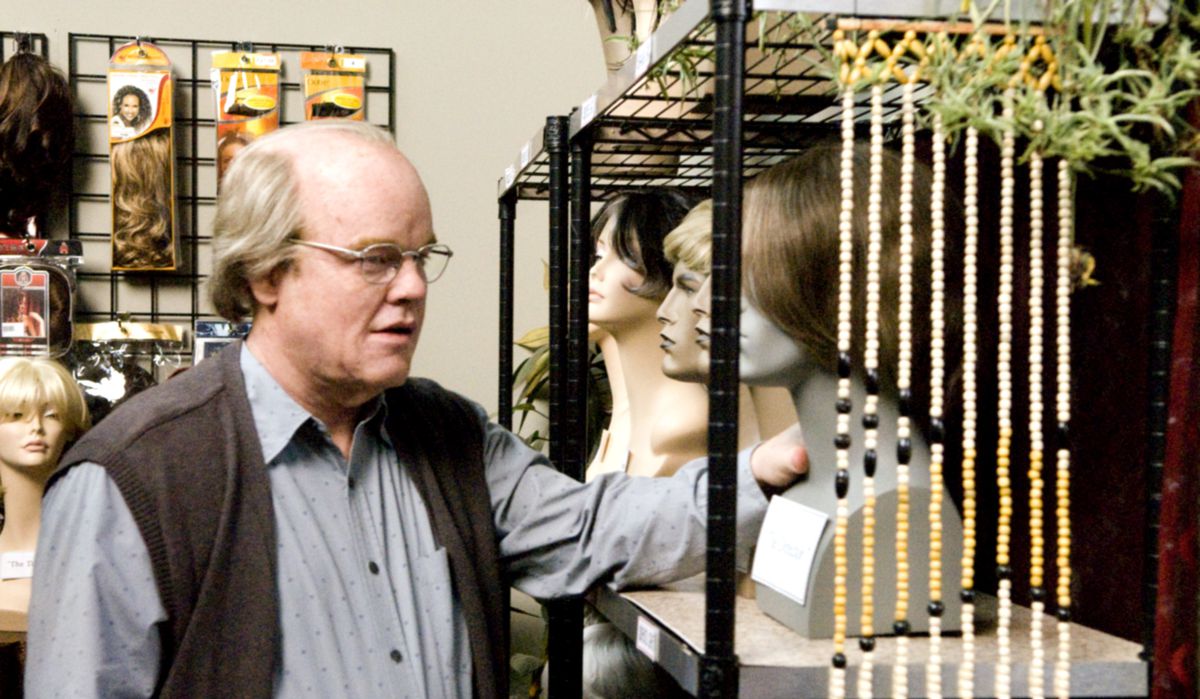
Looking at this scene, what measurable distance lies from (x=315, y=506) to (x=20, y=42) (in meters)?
2.52

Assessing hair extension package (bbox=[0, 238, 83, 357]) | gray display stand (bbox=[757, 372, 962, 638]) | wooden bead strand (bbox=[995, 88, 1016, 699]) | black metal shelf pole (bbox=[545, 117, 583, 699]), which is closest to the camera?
wooden bead strand (bbox=[995, 88, 1016, 699])

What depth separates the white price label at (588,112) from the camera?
1.72 metres

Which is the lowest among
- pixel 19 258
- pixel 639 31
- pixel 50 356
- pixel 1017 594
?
pixel 1017 594

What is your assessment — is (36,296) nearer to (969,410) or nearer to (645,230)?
(645,230)

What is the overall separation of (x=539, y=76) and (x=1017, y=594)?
270 centimetres

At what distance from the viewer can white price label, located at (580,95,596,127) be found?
5.64ft

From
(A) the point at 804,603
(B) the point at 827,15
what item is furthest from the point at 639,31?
(A) the point at 804,603

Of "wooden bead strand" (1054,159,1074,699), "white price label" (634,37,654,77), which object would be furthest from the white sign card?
"white price label" (634,37,654,77)

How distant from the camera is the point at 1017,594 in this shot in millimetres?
1492

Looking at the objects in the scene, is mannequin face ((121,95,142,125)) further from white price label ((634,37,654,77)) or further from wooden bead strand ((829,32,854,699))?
wooden bead strand ((829,32,854,699))

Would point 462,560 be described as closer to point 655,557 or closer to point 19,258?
point 655,557

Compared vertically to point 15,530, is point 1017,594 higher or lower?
higher

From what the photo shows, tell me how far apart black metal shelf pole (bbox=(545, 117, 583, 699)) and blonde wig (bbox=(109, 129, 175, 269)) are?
1838mm

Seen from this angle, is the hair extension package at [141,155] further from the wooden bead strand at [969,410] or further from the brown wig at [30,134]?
the wooden bead strand at [969,410]
